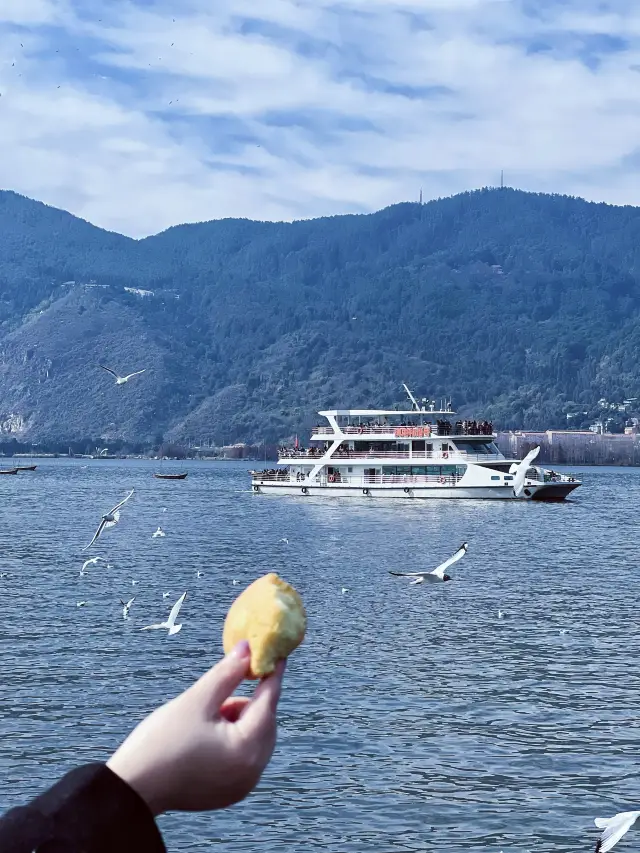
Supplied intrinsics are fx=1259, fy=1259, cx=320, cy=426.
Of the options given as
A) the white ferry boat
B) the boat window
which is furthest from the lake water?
the boat window

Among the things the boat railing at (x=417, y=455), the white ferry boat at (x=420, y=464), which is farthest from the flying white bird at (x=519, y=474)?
the boat railing at (x=417, y=455)

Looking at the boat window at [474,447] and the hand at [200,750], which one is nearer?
the hand at [200,750]

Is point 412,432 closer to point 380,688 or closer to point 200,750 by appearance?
point 380,688

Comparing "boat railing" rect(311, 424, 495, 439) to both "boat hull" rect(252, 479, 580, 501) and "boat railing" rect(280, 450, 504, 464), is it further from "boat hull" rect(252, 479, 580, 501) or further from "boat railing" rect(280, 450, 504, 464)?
"boat hull" rect(252, 479, 580, 501)

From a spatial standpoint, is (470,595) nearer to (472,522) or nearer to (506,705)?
(506,705)

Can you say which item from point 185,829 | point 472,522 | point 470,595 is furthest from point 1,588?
point 472,522

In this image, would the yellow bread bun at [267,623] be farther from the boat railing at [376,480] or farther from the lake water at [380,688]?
the boat railing at [376,480]

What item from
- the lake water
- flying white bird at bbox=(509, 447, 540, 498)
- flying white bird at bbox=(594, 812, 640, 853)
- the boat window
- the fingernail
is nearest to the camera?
the fingernail

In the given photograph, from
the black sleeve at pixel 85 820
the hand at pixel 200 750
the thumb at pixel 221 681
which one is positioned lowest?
the black sleeve at pixel 85 820
